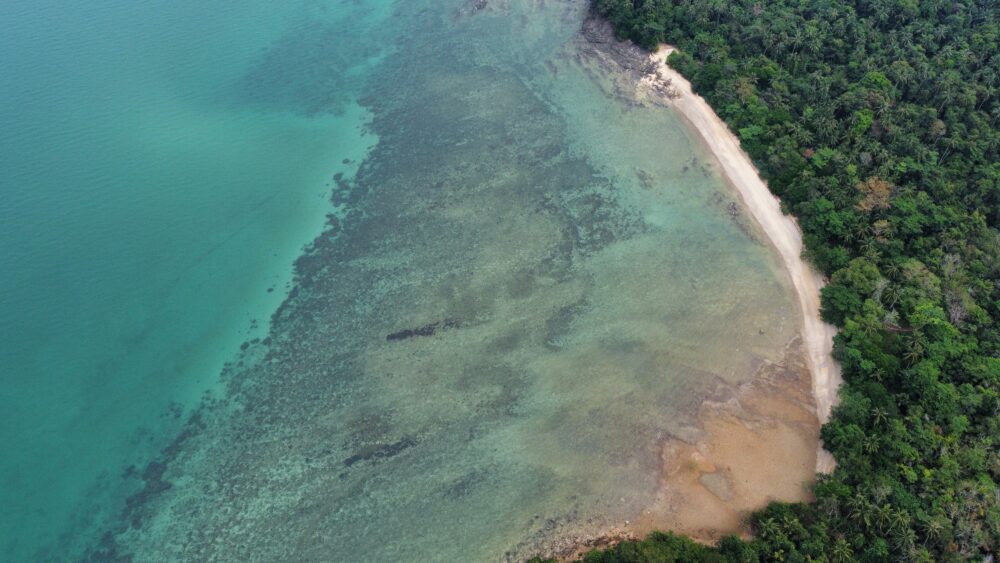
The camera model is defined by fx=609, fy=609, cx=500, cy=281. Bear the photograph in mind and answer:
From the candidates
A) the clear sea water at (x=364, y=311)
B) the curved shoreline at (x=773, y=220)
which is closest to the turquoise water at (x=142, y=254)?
the clear sea water at (x=364, y=311)

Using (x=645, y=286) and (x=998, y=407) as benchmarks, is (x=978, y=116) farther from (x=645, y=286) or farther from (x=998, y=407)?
(x=645, y=286)

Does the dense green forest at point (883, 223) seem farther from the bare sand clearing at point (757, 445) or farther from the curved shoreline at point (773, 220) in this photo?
the bare sand clearing at point (757, 445)

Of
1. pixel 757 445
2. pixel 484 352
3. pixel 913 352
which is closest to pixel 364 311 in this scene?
pixel 484 352

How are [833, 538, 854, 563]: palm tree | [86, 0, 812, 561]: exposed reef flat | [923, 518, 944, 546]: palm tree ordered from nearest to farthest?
[833, 538, 854, 563]: palm tree < [923, 518, 944, 546]: palm tree < [86, 0, 812, 561]: exposed reef flat

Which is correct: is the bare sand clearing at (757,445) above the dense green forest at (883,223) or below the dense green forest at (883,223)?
below

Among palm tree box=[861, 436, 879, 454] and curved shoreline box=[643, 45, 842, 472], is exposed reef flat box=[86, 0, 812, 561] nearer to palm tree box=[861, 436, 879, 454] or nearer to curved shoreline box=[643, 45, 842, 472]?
curved shoreline box=[643, 45, 842, 472]

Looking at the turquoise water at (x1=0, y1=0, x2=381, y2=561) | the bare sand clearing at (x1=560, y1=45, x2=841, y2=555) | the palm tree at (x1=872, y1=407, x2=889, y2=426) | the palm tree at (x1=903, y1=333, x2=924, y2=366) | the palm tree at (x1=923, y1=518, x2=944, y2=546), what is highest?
the palm tree at (x1=903, y1=333, x2=924, y2=366)

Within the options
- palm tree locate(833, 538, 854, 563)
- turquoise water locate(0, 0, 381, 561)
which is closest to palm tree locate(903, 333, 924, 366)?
palm tree locate(833, 538, 854, 563)
